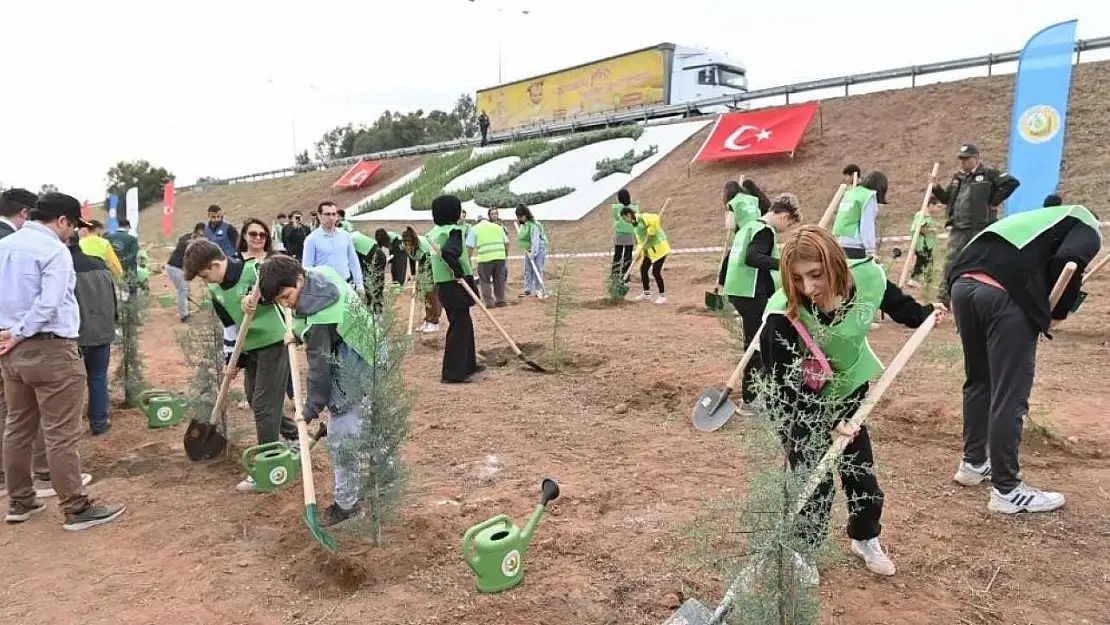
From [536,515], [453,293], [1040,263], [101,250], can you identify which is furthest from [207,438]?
[1040,263]

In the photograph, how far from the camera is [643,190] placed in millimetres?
21328

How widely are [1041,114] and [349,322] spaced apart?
8.83 m

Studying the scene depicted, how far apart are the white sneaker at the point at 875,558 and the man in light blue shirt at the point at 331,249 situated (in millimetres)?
5179

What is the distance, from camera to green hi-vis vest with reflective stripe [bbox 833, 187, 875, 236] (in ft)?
21.8

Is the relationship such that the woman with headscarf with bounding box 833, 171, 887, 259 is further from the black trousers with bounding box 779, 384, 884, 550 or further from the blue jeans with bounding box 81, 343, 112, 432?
the blue jeans with bounding box 81, 343, 112, 432

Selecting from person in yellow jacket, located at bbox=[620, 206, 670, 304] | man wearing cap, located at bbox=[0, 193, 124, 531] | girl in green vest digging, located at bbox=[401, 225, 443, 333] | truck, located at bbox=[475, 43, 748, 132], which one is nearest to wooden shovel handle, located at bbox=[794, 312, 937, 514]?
man wearing cap, located at bbox=[0, 193, 124, 531]

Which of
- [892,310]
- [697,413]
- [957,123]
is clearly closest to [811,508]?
[892,310]

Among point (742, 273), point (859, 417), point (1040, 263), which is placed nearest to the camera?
point (859, 417)

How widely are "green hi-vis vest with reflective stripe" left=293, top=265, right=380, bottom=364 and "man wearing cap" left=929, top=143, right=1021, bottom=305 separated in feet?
19.2

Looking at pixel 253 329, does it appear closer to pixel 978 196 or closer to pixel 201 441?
pixel 201 441

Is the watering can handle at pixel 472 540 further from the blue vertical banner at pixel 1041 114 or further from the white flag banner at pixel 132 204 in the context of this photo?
the white flag banner at pixel 132 204

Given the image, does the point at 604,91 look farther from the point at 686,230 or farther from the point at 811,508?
the point at 811,508

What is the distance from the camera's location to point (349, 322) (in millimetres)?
3285

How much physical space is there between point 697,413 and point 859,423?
2.36m
